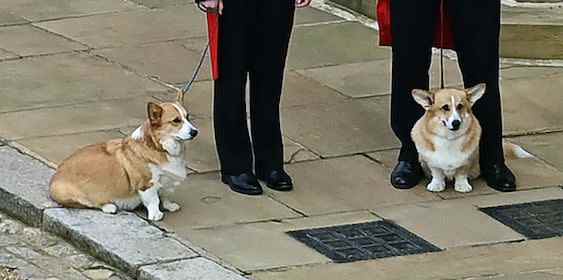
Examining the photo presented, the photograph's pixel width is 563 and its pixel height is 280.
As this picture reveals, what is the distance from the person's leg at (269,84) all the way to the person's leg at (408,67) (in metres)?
0.61

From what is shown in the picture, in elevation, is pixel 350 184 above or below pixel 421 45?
below

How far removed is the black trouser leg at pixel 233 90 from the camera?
Result: 7.45 meters

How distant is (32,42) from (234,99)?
10.7ft

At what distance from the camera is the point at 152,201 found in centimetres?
729

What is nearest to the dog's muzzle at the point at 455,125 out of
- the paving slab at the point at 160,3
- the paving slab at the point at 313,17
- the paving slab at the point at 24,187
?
the paving slab at the point at 24,187

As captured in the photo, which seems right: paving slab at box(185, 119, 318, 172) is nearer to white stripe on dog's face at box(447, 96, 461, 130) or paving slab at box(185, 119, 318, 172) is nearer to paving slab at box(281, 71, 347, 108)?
paving slab at box(281, 71, 347, 108)

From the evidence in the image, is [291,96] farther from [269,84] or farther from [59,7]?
[59,7]

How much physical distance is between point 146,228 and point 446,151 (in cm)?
164

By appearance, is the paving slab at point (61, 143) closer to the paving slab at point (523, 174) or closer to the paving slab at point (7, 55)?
the paving slab at point (523, 174)

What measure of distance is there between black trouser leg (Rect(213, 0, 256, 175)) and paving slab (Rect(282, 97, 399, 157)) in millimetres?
800

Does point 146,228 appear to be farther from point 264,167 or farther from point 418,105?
point 418,105

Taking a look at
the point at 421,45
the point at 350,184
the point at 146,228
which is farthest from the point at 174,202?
the point at 421,45

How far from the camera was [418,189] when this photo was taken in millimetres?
7895

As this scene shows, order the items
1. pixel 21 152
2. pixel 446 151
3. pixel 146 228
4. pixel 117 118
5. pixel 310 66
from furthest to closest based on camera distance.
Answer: pixel 310 66
pixel 117 118
pixel 21 152
pixel 446 151
pixel 146 228
